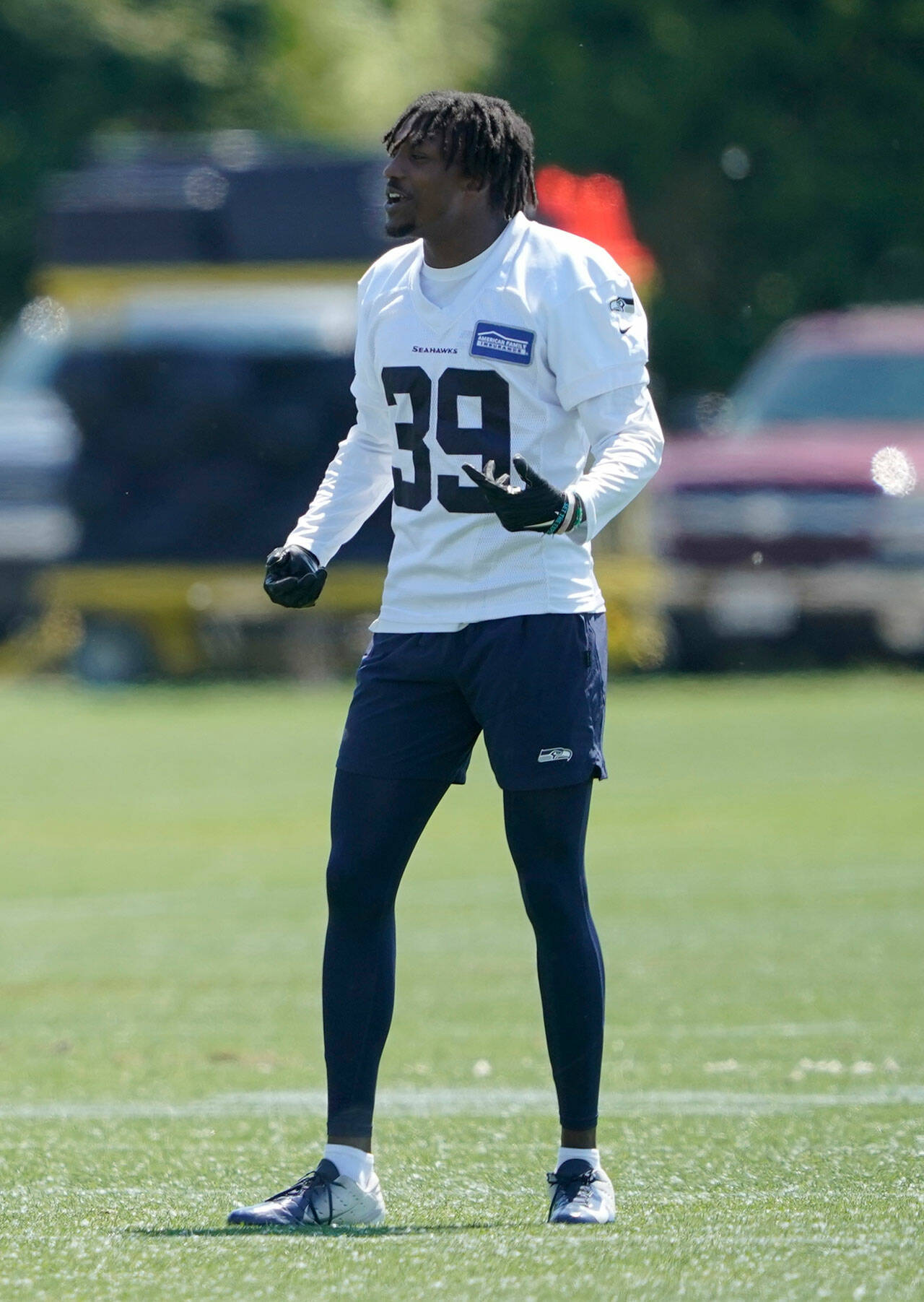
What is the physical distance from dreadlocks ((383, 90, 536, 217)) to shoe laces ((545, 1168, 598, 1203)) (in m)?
1.74

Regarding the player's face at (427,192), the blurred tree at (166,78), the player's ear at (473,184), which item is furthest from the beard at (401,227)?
the blurred tree at (166,78)

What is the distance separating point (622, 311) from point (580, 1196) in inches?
61.5

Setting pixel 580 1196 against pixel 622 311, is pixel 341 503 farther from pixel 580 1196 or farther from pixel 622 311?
pixel 580 1196

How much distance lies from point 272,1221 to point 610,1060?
197cm

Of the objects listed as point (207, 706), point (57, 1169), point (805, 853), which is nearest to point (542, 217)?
point (207, 706)

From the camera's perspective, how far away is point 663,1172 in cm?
498

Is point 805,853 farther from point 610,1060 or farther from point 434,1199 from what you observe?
point 434,1199

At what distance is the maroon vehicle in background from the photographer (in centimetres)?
1773

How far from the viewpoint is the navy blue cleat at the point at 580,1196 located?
→ 176 inches

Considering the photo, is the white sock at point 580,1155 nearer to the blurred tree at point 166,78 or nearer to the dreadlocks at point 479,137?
the dreadlocks at point 479,137

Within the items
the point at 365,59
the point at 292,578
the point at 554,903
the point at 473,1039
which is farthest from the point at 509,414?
the point at 365,59

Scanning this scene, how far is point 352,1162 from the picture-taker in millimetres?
4582

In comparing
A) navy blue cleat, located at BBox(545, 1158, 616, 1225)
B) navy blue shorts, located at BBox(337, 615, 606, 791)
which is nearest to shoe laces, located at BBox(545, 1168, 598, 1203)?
navy blue cleat, located at BBox(545, 1158, 616, 1225)

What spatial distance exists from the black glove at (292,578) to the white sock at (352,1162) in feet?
3.27
